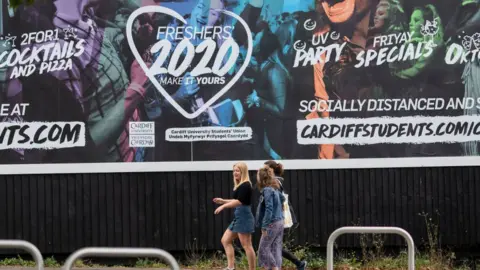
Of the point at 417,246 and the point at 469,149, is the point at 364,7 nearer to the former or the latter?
the point at 469,149

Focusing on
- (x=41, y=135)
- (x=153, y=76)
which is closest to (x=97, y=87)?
(x=153, y=76)

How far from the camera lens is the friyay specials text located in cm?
1259

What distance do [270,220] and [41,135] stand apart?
14.7 ft

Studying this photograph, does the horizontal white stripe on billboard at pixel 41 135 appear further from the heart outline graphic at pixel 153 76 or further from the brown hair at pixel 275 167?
the brown hair at pixel 275 167

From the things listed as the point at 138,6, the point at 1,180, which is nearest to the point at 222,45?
the point at 138,6

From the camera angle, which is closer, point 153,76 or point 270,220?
point 270,220

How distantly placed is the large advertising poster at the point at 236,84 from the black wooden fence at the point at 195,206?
0.78 feet

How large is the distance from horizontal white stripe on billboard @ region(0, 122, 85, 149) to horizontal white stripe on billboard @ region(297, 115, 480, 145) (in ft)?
11.8

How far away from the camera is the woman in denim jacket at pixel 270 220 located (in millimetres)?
10117

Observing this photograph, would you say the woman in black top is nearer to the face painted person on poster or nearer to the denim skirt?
the denim skirt

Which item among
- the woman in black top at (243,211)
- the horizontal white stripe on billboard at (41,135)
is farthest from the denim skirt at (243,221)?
the horizontal white stripe on billboard at (41,135)

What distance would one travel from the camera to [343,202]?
12.7m

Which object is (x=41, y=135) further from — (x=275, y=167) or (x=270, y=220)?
(x=270, y=220)

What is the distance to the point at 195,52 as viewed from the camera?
12.6 meters
